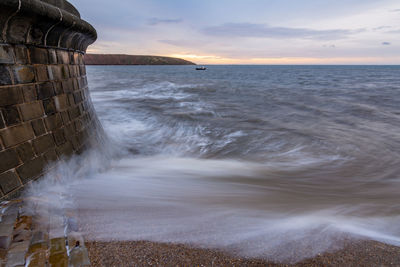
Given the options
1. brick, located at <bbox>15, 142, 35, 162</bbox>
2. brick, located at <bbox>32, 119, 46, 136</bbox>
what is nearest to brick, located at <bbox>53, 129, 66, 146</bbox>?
brick, located at <bbox>32, 119, 46, 136</bbox>

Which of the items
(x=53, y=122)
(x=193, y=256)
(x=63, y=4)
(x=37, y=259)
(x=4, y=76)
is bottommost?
(x=193, y=256)

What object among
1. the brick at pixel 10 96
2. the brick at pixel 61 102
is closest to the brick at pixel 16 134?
the brick at pixel 10 96

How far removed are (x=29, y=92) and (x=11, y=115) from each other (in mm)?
398

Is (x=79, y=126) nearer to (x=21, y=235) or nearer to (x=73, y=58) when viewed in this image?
(x=73, y=58)

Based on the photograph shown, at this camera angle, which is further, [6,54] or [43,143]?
[43,143]

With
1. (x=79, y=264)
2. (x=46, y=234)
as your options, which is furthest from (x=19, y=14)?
(x=79, y=264)

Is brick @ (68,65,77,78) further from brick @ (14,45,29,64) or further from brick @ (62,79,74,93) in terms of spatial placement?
brick @ (14,45,29,64)

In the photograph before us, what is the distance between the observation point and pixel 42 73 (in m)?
3.12

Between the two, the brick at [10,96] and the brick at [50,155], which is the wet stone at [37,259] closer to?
the brick at [50,155]

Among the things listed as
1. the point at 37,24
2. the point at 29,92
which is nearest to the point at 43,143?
the point at 29,92

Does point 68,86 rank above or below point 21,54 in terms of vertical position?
below

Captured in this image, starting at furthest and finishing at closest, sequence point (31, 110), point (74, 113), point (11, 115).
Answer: point (74, 113) → point (31, 110) → point (11, 115)

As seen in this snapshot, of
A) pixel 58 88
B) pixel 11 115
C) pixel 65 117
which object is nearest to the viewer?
pixel 11 115

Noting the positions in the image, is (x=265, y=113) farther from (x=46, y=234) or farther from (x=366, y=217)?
(x=46, y=234)
